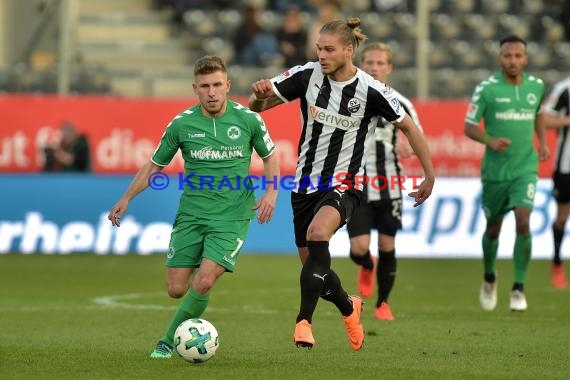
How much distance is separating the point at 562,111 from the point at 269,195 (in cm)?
706

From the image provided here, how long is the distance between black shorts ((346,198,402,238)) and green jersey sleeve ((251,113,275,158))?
303 cm

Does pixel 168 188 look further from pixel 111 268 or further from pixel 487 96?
pixel 487 96

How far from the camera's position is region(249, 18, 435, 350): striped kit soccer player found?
874cm

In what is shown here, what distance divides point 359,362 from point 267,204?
1169mm

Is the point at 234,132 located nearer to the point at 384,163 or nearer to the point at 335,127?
the point at 335,127

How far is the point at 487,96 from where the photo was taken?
12.5m

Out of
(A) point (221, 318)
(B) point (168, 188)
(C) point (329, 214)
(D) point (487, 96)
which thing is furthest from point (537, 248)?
(C) point (329, 214)

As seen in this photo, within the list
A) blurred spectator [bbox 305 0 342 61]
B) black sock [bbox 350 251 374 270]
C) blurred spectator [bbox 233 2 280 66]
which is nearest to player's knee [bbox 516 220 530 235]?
black sock [bbox 350 251 374 270]

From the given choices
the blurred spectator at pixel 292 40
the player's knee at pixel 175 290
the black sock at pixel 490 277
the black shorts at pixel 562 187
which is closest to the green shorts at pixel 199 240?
the player's knee at pixel 175 290

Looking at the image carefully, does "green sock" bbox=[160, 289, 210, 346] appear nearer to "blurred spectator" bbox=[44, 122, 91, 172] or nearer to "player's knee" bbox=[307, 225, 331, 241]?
"player's knee" bbox=[307, 225, 331, 241]

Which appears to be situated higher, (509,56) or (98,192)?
(509,56)

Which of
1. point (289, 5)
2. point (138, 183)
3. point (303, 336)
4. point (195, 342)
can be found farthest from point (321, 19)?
point (195, 342)

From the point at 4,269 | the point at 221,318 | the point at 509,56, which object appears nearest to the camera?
the point at 221,318

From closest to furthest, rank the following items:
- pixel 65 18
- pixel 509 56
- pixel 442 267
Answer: pixel 509 56, pixel 442 267, pixel 65 18
